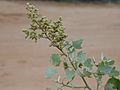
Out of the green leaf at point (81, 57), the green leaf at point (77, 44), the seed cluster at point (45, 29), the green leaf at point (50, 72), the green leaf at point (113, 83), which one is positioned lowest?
the green leaf at point (113, 83)

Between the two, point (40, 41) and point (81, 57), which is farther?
point (40, 41)

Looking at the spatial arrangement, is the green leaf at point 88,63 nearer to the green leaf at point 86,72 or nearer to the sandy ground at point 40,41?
the green leaf at point 86,72

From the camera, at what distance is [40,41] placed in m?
10.5

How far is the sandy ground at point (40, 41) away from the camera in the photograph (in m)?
7.14

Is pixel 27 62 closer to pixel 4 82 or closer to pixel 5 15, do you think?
pixel 4 82

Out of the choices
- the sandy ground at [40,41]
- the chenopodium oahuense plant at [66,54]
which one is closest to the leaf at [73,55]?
the chenopodium oahuense plant at [66,54]

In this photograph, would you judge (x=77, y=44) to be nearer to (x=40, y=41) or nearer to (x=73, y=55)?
(x=73, y=55)

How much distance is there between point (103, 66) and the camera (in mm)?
809

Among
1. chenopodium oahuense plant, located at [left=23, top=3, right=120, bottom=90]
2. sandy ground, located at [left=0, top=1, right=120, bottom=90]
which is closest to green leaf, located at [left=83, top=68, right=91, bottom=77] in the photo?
chenopodium oahuense plant, located at [left=23, top=3, right=120, bottom=90]

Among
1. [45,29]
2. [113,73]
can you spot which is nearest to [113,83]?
[113,73]

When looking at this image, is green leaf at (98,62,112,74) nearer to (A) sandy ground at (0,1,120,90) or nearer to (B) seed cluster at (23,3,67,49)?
(B) seed cluster at (23,3,67,49)

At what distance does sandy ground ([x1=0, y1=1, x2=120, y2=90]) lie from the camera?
7.14m

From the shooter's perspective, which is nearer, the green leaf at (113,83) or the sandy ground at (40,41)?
the green leaf at (113,83)

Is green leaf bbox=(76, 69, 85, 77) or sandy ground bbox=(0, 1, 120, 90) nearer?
green leaf bbox=(76, 69, 85, 77)
